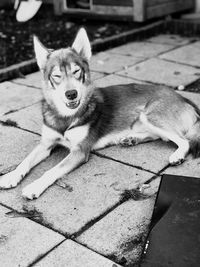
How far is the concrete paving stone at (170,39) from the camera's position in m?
8.14

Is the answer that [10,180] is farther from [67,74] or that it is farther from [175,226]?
[175,226]

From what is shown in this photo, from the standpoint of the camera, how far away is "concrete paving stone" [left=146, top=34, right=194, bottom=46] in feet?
26.7

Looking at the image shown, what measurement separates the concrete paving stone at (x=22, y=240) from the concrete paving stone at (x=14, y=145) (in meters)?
0.91

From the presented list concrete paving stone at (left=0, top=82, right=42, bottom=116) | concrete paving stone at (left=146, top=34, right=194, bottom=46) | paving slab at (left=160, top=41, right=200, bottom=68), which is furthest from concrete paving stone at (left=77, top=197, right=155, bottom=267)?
concrete paving stone at (left=146, top=34, right=194, bottom=46)

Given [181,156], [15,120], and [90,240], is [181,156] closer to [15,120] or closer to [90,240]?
[90,240]

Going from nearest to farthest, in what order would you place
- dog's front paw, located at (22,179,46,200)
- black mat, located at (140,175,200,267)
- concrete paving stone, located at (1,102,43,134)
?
black mat, located at (140,175,200,267)
dog's front paw, located at (22,179,46,200)
concrete paving stone, located at (1,102,43,134)

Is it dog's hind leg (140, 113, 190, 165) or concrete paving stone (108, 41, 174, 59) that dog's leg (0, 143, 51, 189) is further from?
concrete paving stone (108, 41, 174, 59)

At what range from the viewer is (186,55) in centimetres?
728

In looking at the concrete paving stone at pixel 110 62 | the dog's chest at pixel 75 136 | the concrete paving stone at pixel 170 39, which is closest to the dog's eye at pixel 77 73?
the dog's chest at pixel 75 136

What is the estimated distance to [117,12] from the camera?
8.78m

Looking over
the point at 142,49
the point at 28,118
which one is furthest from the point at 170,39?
the point at 28,118

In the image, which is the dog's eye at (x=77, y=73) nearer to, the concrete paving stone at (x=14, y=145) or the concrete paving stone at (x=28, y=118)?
the concrete paving stone at (x=14, y=145)

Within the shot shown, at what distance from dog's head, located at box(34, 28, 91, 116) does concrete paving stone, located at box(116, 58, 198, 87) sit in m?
2.21

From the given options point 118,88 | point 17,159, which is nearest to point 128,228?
point 17,159
